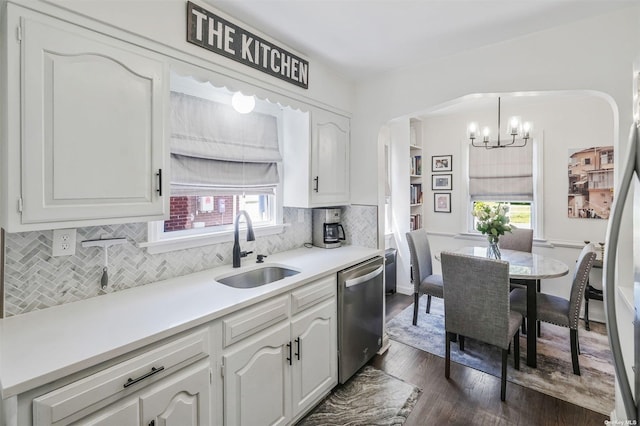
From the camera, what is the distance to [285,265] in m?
2.23

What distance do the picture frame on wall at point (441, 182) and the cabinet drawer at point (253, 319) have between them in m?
3.61

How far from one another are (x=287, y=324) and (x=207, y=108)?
1.55 meters

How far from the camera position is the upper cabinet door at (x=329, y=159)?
2.55 m

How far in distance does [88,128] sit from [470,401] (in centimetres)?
279

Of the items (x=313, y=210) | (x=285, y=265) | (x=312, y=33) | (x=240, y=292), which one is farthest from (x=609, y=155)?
(x=240, y=292)

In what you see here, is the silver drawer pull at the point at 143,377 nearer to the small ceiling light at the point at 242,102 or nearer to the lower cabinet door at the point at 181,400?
the lower cabinet door at the point at 181,400

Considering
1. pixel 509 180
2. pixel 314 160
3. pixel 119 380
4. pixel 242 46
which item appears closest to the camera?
pixel 119 380

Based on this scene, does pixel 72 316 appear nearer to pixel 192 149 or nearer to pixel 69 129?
pixel 69 129

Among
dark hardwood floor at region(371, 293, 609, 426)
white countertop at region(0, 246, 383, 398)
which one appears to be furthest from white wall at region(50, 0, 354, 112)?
dark hardwood floor at region(371, 293, 609, 426)

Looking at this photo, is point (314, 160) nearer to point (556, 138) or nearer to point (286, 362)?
point (286, 362)

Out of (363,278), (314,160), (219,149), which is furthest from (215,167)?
(363,278)

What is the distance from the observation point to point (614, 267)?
29.3 inches

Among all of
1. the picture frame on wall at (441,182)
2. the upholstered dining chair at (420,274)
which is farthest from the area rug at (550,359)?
the picture frame on wall at (441,182)

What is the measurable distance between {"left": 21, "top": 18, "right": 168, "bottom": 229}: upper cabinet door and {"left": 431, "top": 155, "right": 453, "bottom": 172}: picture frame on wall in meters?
4.01
